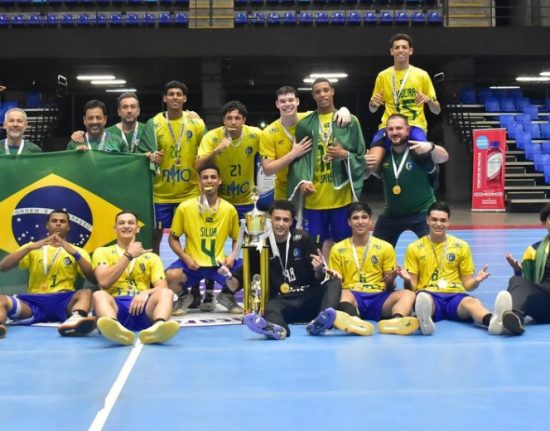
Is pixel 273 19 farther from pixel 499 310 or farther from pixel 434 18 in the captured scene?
pixel 499 310

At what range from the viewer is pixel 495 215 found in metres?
19.3

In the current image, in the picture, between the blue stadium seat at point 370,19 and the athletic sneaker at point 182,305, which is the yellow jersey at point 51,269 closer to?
the athletic sneaker at point 182,305

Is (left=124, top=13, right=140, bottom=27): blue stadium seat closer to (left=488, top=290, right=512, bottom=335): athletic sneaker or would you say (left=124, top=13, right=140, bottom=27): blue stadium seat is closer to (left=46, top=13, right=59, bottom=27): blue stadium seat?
(left=46, top=13, right=59, bottom=27): blue stadium seat

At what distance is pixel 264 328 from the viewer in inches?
236

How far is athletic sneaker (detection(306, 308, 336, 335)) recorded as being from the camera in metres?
5.97

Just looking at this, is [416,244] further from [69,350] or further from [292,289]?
[69,350]

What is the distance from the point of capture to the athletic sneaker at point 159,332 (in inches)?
225

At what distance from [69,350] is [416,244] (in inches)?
130

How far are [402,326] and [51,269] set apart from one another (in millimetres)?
3276

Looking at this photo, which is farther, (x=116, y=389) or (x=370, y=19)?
(x=370, y=19)

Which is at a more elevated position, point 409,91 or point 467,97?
point 467,97

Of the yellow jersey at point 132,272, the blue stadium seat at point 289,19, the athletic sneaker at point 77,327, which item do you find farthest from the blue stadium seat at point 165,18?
the athletic sneaker at point 77,327

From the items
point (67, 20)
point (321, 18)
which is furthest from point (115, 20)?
point (321, 18)

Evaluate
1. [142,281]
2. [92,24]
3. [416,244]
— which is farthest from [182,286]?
[92,24]
